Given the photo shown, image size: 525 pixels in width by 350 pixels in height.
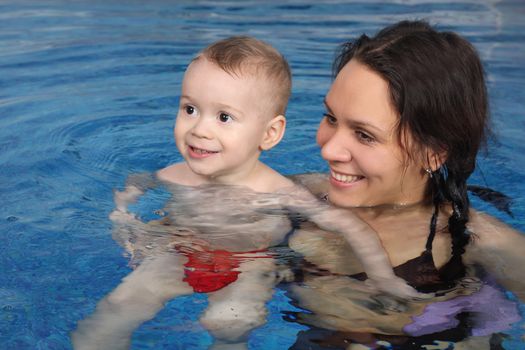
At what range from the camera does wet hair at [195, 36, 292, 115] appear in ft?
11.5

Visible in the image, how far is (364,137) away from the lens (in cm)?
311

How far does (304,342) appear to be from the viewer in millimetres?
2910

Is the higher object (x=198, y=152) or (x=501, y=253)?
(x=198, y=152)

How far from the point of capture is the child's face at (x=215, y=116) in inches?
136

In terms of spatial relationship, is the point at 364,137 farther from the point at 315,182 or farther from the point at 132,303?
the point at 132,303

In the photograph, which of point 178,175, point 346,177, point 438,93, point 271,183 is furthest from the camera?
point 178,175

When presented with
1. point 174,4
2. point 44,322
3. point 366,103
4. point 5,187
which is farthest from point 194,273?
point 174,4

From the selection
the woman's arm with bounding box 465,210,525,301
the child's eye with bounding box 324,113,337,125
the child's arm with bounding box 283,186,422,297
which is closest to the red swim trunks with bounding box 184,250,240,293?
the child's arm with bounding box 283,186,422,297

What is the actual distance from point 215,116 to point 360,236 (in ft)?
2.73

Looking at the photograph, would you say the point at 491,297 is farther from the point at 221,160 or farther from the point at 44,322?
the point at 44,322

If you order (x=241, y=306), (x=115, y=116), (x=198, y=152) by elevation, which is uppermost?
(x=198, y=152)

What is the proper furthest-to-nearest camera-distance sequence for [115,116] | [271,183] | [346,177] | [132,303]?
[115,116], [271,183], [346,177], [132,303]

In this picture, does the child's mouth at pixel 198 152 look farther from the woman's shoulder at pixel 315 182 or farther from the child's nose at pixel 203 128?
the woman's shoulder at pixel 315 182

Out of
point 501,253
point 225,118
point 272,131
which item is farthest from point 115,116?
point 501,253
